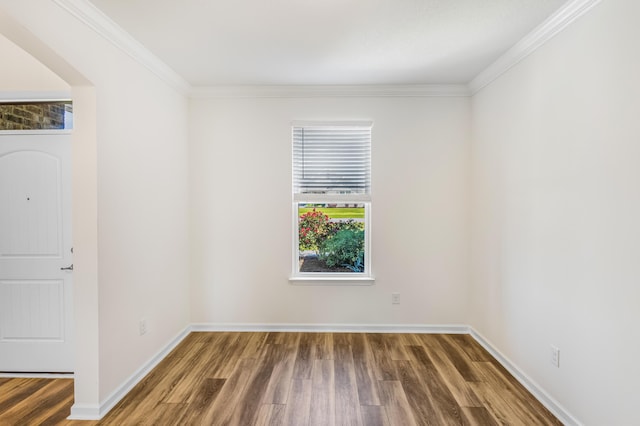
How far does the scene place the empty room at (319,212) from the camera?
196 cm

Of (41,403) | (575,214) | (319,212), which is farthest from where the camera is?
(319,212)

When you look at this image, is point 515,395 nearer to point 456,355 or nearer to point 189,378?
point 456,355

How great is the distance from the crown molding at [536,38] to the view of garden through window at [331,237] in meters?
1.81

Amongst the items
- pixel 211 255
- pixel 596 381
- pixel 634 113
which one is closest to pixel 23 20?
pixel 211 255

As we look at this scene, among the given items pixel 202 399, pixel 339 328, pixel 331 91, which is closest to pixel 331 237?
pixel 339 328

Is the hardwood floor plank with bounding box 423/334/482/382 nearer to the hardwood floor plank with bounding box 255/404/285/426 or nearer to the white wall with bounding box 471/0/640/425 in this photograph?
the white wall with bounding box 471/0/640/425

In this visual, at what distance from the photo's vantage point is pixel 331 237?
3768 mm

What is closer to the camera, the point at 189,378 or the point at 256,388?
the point at 256,388

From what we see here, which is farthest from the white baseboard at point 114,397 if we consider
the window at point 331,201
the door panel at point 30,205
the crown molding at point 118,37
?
the crown molding at point 118,37

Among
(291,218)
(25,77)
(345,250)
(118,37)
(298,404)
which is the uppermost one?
(118,37)

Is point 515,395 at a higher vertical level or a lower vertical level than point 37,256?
lower

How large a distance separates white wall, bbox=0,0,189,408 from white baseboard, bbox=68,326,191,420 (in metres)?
0.03

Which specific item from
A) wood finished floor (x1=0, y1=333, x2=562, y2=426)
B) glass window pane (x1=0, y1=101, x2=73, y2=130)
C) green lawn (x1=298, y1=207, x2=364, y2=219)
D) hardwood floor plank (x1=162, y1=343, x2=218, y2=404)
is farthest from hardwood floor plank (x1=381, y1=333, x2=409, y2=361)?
glass window pane (x1=0, y1=101, x2=73, y2=130)

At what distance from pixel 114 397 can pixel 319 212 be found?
2.46 metres
